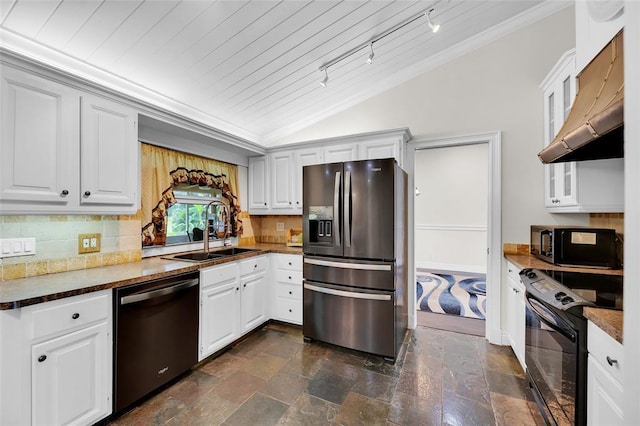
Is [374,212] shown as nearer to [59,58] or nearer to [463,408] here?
[463,408]

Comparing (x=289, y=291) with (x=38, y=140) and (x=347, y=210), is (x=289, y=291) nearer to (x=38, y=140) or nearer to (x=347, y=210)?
(x=347, y=210)

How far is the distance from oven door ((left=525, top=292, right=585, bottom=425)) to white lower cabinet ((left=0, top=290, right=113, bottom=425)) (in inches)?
102

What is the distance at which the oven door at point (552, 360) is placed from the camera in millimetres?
1303

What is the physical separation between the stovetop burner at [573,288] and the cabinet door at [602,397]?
10.5 inches

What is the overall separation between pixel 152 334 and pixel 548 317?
2.57 metres

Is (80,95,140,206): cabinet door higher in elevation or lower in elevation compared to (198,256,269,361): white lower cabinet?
higher

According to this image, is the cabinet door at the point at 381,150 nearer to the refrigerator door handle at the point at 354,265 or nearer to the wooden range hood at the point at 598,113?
the refrigerator door handle at the point at 354,265

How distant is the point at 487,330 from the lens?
291 cm

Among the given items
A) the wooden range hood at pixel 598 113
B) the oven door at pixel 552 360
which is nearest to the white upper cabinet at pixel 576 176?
the wooden range hood at pixel 598 113

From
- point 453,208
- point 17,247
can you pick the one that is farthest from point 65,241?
point 453,208

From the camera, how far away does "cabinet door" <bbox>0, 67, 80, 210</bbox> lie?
1525 mm

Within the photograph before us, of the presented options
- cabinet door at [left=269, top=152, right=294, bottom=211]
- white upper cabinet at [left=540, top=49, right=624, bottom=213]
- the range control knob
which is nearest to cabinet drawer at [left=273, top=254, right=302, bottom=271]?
cabinet door at [left=269, top=152, right=294, bottom=211]

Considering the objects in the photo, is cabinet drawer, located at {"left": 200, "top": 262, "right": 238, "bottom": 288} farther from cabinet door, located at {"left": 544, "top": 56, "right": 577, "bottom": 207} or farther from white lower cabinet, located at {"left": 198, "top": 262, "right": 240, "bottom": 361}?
cabinet door, located at {"left": 544, "top": 56, "right": 577, "bottom": 207}

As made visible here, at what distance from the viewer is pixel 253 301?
2.97 metres
